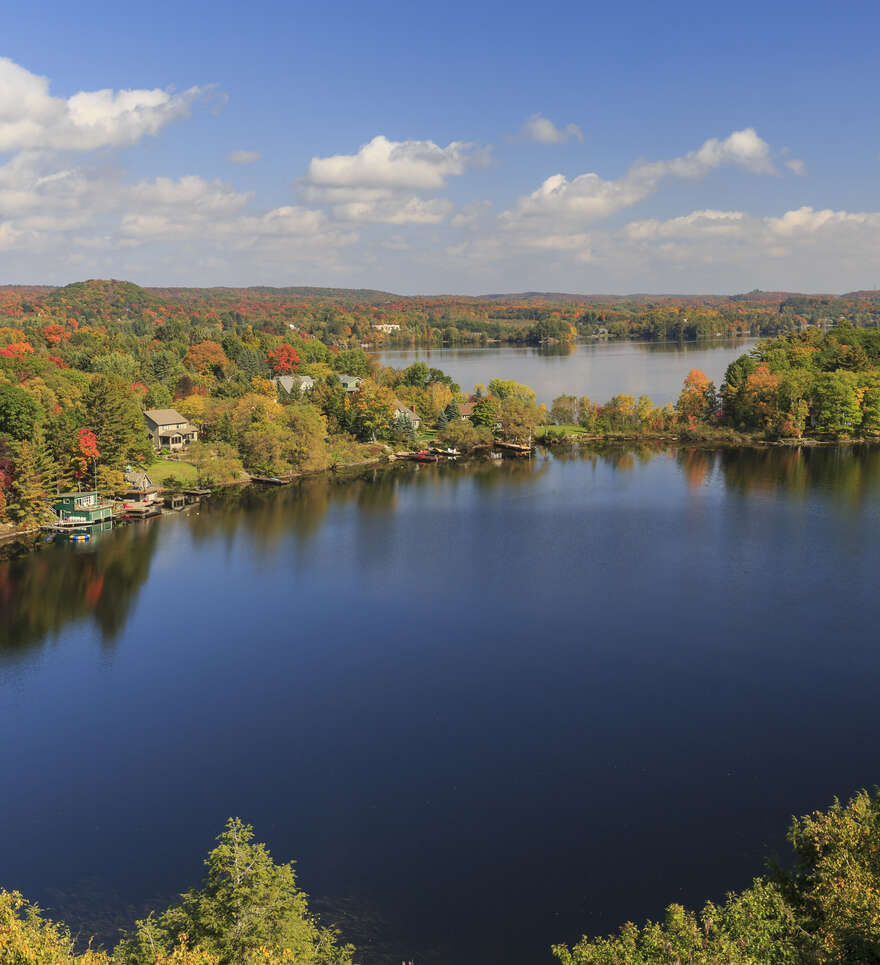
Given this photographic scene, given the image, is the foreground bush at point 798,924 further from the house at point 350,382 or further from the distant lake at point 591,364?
the distant lake at point 591,364

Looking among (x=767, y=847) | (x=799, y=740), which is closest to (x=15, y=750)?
(x=767, y=847)

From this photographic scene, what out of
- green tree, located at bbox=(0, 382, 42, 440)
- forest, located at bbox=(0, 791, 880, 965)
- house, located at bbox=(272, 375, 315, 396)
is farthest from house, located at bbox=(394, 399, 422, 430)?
forest, located at bbox=(0, 791, 880, 965)

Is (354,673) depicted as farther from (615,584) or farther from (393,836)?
(615,584)

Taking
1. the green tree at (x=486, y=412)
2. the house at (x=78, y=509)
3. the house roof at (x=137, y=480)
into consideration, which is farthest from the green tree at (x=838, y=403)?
the house at (x=78, y=509)

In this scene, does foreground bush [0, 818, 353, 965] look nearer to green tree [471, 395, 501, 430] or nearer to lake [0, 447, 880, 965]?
lake [0, 447, 880, 965]

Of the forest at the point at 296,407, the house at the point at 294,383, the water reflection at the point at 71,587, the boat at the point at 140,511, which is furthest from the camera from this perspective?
the house at the point at 294,383

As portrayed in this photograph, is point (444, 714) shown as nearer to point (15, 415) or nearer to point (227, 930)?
point (227, 930)
